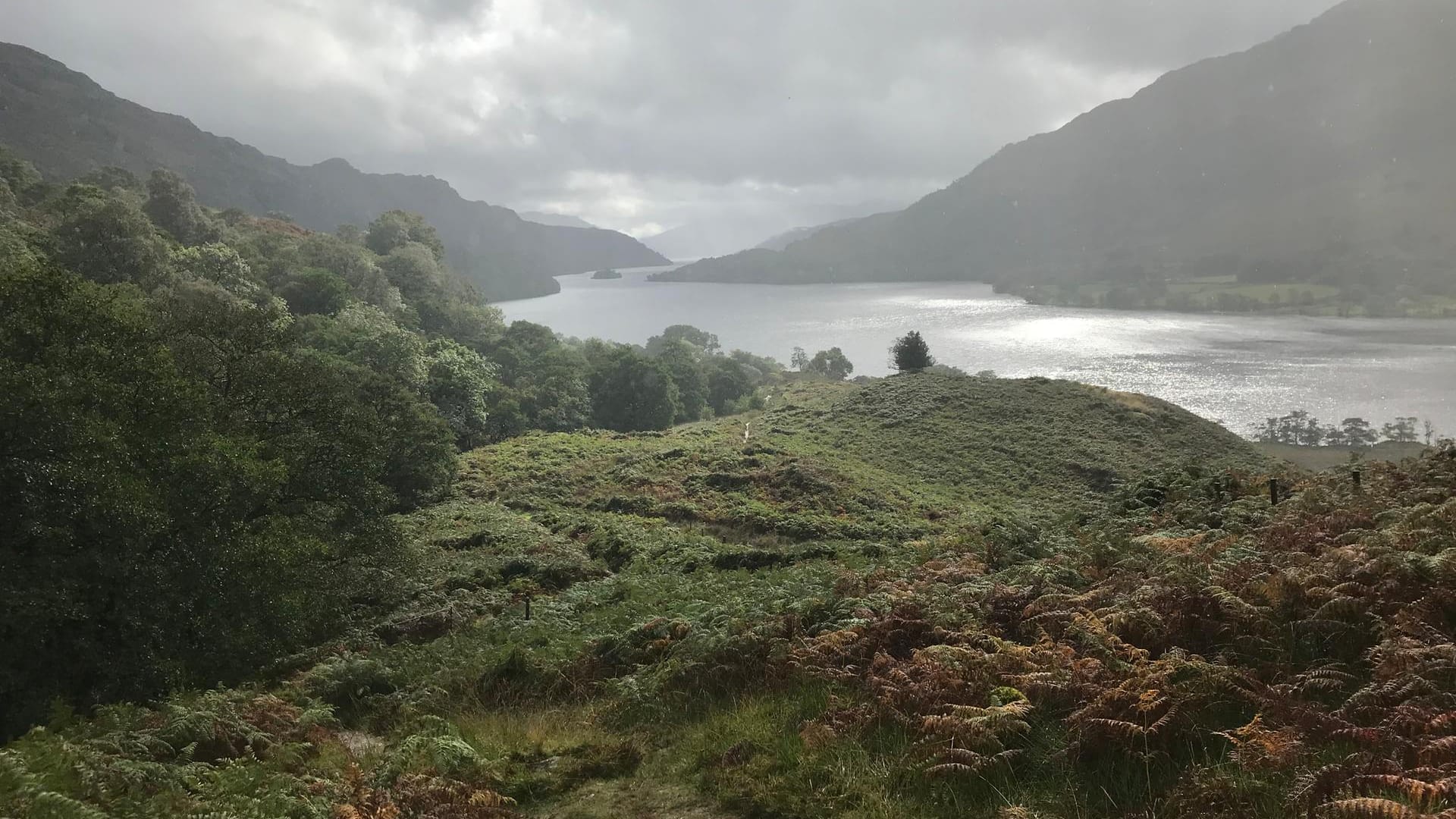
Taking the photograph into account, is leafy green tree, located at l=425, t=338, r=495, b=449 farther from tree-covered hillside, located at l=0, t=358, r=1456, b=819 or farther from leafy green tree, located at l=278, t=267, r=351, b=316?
tree-covered hillside, located at l=0, t=358, r=1456, b=819

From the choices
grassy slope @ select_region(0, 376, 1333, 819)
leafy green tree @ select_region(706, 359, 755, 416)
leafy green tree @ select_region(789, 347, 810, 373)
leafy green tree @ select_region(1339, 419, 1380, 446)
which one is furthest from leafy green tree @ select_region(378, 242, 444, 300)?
leafy green tree @ select_region(1339, 419, 1380, 446)

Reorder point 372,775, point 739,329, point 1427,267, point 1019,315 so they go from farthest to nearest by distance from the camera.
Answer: point 739,329
point 1019,315
point 1427,267
point 372,775

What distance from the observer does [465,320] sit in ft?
273

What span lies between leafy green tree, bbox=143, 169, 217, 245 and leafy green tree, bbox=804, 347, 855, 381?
87.9m

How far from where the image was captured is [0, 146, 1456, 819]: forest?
4605mm

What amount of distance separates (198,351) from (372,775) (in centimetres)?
1655

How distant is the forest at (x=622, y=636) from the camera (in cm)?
461

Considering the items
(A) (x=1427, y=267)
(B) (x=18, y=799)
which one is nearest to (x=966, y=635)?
(B) (x=18, y=799)

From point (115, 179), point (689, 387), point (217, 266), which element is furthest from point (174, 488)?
point (115, 179)

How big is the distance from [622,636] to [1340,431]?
82912 mm

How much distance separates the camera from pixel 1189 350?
108 meters

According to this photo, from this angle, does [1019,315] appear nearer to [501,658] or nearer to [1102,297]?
[1102,297]

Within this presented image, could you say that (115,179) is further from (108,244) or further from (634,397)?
(634,397)

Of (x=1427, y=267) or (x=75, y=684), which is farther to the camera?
(x=1427, y=267)
